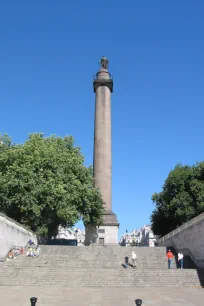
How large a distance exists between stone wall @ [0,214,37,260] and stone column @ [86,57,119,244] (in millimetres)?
13335

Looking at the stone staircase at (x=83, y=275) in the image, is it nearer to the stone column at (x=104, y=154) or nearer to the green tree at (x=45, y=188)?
the green tree at (x=45, y=188)

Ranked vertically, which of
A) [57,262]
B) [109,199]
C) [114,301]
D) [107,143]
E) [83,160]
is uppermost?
[107,143]

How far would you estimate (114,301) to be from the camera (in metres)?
14.1

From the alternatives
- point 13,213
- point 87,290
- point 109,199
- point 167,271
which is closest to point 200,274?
point 167,271

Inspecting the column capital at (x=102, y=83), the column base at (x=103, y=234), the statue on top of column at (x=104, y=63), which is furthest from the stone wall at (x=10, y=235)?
the statue on top of column at (x=104, y=63)

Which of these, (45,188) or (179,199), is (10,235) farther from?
(179,199)

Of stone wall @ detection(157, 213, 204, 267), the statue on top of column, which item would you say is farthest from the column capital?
stone wall @ detection(157, 213, 204, 267)

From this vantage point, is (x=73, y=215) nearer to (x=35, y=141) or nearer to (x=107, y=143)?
(x=35, y=141)

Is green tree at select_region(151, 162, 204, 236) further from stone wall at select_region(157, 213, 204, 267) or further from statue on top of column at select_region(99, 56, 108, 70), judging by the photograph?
statue on top of column at select_region(99, 56, 108, 70)

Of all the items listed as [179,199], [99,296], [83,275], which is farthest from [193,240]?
[179,199]

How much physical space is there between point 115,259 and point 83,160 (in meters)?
16.2

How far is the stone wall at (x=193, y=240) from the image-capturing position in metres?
24.2

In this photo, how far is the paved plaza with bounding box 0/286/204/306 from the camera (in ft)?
44.5

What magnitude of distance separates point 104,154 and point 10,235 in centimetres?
2108
